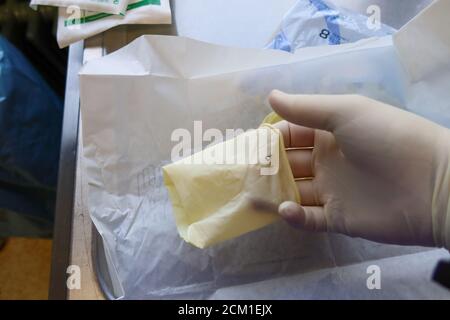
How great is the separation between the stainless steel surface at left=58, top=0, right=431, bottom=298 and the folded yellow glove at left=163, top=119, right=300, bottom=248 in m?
0.17

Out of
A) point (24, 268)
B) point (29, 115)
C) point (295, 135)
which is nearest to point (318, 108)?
point (295, 135)

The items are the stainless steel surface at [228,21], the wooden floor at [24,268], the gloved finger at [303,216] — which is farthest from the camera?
the wooden floor at [24,268]

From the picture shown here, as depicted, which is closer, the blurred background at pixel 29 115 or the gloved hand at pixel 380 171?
the gloved hand at pixel 380 171

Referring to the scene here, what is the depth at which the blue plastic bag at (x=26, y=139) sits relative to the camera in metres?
0.59

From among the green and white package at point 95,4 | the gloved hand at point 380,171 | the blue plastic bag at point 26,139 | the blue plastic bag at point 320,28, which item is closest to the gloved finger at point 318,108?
the gloved hand at point 380,171

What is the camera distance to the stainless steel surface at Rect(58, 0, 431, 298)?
52 cm

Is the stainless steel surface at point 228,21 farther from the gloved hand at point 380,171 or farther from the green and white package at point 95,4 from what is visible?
the gloved hand at point 380,171

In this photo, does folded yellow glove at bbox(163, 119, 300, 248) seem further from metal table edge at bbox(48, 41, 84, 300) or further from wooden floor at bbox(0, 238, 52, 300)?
wooden floor at bbox(0, 238, 52, 300)

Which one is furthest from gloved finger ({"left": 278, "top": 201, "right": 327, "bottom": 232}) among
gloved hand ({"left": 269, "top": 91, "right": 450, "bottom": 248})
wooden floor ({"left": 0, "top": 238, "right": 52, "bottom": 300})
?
wooden floor ({"left": 0, "top": 238, "right": 52, "bottom": 300})

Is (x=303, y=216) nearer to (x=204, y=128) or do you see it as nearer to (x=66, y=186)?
(x=204, y=128)

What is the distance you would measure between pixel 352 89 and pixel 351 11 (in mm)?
105

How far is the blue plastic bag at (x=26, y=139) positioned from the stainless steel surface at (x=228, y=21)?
0.13 meters

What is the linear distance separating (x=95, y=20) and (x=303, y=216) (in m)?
0.33

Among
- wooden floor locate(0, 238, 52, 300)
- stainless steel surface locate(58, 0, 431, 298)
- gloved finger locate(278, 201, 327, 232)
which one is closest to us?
gloved finger locate(278, 201, 327, 232)
